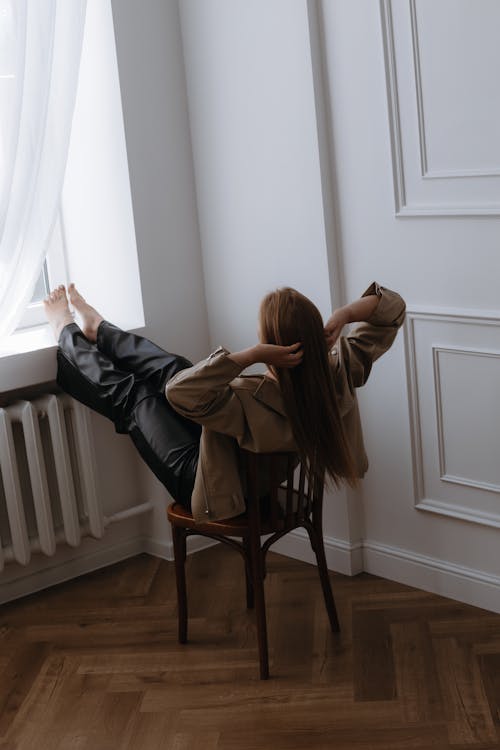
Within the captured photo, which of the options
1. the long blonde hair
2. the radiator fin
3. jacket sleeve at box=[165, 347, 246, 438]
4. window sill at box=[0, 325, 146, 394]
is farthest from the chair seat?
window sill at box=[0, 325, 146, 394]

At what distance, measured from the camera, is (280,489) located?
279cm

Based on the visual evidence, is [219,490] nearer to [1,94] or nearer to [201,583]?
[201,583]

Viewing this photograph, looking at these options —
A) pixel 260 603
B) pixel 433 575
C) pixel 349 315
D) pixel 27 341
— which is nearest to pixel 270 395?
pixel 349 315

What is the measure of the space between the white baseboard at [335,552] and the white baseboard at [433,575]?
1.3 inches

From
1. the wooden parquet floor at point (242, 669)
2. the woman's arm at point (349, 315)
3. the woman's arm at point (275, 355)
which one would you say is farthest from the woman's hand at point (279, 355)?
the wooden parquet floor at point (242, 669)

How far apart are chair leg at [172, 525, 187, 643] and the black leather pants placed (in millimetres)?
87

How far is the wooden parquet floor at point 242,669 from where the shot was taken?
238 centimetres

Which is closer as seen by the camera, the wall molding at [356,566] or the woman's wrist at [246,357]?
the woman's wrist at [246,357]

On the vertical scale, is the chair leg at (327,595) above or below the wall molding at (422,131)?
below

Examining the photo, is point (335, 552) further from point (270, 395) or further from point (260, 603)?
point (270, 395)

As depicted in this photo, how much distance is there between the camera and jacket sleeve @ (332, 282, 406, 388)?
2604mm

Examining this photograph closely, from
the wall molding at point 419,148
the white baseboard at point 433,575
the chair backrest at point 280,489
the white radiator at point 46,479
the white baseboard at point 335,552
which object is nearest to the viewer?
the chair backrest at point 280,489

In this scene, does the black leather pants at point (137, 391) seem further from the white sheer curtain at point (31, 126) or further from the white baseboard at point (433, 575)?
the white baseboard at point (433, 575)

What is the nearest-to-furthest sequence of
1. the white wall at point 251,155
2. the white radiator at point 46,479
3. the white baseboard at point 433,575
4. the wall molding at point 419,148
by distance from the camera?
the wall molding at point 419,148 < the white baseboard at point 433,575 < the white wall at point 251,155 < the white radiator at point 46,479
